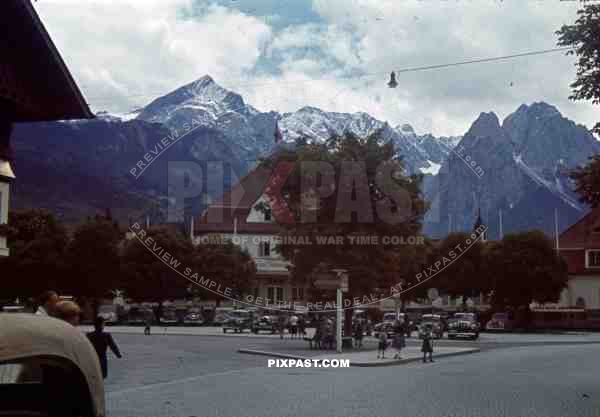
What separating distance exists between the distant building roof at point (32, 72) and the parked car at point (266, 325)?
144 ft

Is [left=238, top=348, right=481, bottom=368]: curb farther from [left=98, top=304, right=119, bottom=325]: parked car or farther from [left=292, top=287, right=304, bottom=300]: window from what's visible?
[left=98, top=304, right=119, bottom=325]: parked car

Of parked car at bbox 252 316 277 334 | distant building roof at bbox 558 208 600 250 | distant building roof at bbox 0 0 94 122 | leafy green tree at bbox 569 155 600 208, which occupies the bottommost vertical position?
parked car at bbox 252 316 277 334

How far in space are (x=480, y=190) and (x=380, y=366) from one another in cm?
15244

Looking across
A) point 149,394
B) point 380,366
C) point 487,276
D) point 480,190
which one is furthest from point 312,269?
point 480,190

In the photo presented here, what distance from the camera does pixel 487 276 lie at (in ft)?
251

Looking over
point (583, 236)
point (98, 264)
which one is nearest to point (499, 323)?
point (583, 236)

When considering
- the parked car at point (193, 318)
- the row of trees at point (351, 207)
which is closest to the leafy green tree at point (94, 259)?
the parked car at point (193, 318)

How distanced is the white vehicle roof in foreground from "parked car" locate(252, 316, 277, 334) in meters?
54.6

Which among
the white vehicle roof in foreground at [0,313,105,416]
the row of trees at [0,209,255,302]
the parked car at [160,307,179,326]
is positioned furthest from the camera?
the parked car at [160,307,179,326]

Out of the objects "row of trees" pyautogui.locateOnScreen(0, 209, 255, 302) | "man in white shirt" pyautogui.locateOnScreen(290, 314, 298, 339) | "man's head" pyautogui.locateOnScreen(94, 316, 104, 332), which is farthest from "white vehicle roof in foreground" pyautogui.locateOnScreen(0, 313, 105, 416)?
"row of trees" pyautogui.locateOnScreen(0, 209, 255, 302)

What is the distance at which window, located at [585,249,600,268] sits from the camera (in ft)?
278

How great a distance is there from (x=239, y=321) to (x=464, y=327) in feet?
56.4

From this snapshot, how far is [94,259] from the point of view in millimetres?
74062

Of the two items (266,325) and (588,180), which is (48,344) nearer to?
(588,180)
